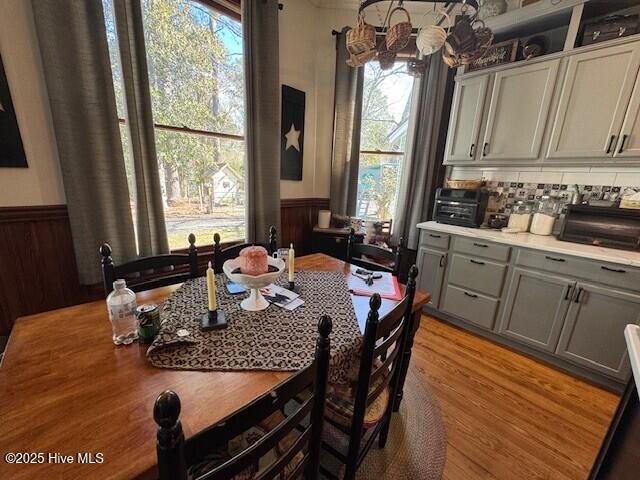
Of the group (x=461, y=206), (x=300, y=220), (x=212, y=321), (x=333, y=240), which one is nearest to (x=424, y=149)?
(x=461, y=206)

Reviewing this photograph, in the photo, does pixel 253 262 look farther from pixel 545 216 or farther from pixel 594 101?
pixel 594 101

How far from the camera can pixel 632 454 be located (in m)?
0.80

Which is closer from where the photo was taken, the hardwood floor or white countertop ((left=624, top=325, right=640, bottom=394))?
white countertop ((left=624, top=325, right=640, bottom=394))

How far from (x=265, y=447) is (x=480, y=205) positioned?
8.64 feet

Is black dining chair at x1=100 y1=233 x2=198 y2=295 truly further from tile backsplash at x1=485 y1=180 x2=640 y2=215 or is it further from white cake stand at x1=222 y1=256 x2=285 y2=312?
tile backsplash at x1=485 y1=180 x2=640 y2=215

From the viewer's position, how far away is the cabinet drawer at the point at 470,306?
2.31 m

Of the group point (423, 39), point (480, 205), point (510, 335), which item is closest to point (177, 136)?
point (423, 39)

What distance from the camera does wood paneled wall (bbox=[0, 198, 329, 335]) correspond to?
1513mm

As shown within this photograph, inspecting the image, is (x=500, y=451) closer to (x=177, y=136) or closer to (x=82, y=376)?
(x=82, y=376)

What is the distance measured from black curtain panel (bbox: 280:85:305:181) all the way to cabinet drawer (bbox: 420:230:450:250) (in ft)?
4.91

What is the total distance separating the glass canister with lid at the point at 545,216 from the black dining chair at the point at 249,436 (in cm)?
253

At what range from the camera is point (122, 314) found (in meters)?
0.93

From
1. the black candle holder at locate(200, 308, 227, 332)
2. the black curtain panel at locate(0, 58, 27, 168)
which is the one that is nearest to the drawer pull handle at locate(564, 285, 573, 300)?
the black candle holder at locate(200, 308, 227, 332)

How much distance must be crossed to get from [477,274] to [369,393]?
1824 millimetres
